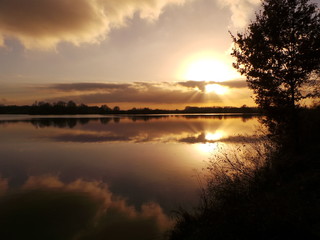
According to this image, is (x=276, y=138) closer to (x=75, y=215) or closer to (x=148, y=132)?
(x=75, y=215)

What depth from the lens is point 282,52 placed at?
46.4ft

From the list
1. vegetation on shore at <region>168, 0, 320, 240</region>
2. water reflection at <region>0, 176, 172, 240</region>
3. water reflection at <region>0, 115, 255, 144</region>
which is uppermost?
vegetation on shore at <region>168, 0, 320, 240</region>

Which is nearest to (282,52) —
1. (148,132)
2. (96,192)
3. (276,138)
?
(276,138)

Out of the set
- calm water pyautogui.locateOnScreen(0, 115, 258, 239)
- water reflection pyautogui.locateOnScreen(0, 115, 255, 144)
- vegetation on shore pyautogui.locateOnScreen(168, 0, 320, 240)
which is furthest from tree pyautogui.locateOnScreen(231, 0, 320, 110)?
water reflection pyautogui.locateOnScreen(0, 115, 255, 144)

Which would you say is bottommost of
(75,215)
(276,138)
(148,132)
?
(75,215)

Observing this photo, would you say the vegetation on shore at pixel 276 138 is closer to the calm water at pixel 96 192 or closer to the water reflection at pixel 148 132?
the calm water at pixel 96 192

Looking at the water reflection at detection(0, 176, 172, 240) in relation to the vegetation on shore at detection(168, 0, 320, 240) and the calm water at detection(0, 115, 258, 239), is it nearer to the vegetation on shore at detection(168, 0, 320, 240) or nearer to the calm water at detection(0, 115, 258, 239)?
the calm water at detection(0, 115, 258, 239)

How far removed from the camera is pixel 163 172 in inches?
694

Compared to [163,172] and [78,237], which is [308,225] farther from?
[163,172]

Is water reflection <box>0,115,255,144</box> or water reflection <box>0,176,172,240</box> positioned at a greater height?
water reflection <box>0,115,255,144</box>

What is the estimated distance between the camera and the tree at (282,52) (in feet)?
43.9

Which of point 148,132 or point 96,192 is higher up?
point 148,132

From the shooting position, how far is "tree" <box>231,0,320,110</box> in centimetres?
1339

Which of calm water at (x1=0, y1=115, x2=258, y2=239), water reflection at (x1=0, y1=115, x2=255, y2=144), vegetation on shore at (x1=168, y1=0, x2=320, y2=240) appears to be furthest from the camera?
water reflection at (x1=0, y1=115, x2=255, y2=144)
